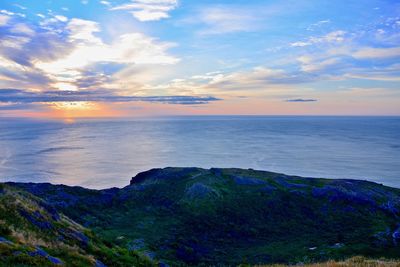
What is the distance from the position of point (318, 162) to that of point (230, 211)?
13309 cm

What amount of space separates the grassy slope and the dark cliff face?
102ft

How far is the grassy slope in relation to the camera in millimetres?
17266

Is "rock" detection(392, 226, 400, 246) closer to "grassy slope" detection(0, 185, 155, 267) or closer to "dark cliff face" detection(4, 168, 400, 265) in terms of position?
"dark cliff face" detection(4, 168, 400, 265)

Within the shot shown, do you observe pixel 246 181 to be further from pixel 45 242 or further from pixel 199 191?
pixel 45 242

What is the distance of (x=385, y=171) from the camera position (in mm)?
168000

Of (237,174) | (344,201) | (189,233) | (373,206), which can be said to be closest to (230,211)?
(189,233)

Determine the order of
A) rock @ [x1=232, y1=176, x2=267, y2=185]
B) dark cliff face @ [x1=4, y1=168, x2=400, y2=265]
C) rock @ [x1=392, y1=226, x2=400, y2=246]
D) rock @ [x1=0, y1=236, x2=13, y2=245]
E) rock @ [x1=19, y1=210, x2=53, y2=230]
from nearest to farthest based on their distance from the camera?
1. rock @ [x1=0, y1=236, x2=13, y2=245]
2. rock @ [x1=19, y1=210, x2=53, y2=230]
3. dark cliff face @ [x1=4, y1=168, x2=400, y2=265]
4. rock @ [x1=392, y1=226, x2=400, y2=246]
5. rock @ [x1=232, y1=176, x2=267, y2=185]

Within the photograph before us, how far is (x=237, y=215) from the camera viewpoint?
8038 cm

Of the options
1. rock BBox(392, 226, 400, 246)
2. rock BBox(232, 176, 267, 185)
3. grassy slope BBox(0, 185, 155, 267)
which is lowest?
rock BBox(392, 226, 400, 246)

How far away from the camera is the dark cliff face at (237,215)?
209 feet

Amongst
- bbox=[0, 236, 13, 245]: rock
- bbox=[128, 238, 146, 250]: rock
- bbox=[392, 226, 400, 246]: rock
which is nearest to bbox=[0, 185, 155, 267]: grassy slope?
bbox=[0, 236, 13, 245]: rock

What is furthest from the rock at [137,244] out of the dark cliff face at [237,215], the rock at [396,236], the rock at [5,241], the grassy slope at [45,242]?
the rock at [396,236]

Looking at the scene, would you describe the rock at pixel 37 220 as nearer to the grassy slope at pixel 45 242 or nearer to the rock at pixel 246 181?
the grassy slope at pixel 45 242

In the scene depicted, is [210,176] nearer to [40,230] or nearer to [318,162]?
[40,230]
